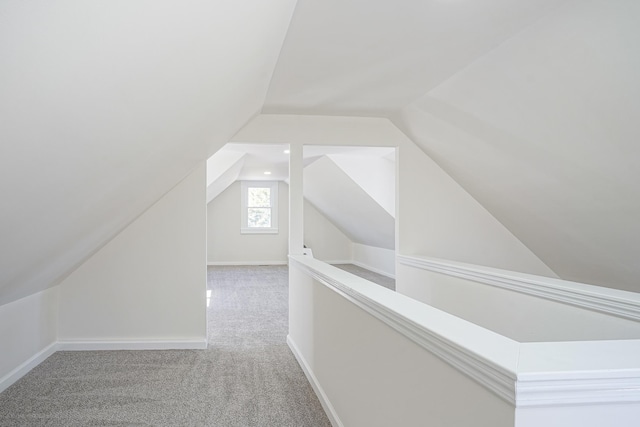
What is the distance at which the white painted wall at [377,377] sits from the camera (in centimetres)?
114

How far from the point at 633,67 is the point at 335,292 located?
1681mm

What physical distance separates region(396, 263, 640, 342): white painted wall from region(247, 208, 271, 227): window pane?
7021mm

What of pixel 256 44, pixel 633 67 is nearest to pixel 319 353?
pixel 256 44

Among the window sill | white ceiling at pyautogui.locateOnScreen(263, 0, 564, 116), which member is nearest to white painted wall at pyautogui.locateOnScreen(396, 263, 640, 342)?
white ceiling at pyautogui.locateOnScreen(263, 0, 564, 116)

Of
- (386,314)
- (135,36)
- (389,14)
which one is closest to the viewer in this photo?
(135,36)

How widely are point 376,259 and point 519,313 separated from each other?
640cm

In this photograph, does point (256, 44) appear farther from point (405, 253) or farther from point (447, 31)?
point (405, 253)

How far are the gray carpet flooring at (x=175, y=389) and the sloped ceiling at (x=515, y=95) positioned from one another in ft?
6.69

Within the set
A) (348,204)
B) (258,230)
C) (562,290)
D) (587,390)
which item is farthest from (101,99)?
(258,230)

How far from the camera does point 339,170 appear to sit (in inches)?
259

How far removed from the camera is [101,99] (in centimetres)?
134

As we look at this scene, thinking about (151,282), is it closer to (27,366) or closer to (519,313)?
(27,366)

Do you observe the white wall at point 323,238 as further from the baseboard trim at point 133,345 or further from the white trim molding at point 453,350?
the white trim molding at point 453,350

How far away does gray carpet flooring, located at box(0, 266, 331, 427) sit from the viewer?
103 inches
